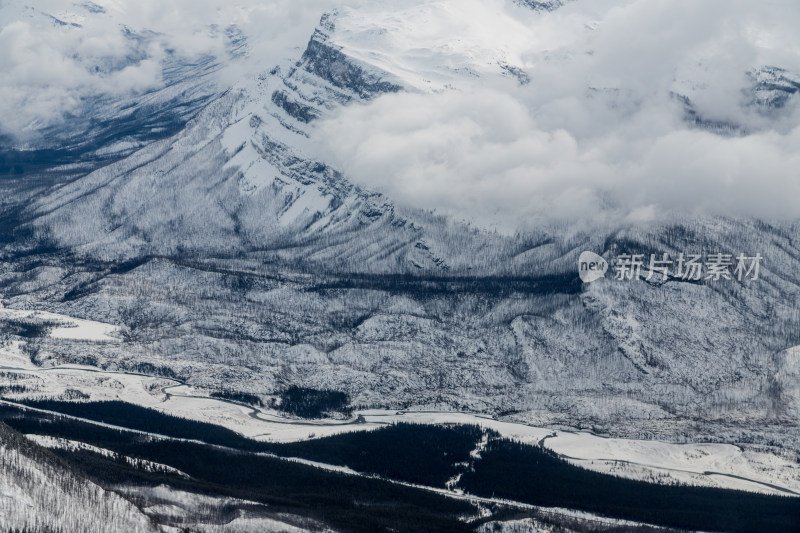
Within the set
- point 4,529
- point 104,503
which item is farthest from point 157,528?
point 4,529

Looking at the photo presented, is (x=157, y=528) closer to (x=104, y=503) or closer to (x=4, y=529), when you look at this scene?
(x=104, y=503)

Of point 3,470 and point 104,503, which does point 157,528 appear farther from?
point 3,470

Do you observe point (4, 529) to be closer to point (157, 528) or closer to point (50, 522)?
point (50, 522)

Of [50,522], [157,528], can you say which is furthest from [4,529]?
[157,528]

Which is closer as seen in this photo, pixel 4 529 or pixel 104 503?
pixel 4 529
